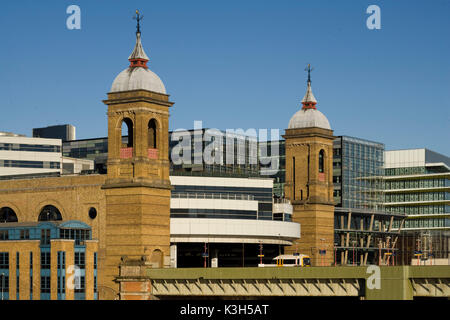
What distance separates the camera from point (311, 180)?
16562cm

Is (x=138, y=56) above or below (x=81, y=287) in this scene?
above

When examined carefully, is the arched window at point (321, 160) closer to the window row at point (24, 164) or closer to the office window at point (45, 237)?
the office window at point (45, 237)

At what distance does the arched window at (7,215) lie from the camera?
144 metres

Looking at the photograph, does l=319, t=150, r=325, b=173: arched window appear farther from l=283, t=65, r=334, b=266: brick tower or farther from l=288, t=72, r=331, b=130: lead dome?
l=288, t=72, r=331, b=130: lead dome

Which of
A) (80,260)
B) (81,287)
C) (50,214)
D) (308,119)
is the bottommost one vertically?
(81,287)

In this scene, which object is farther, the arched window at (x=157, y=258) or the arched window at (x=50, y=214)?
the arched window at (x=50, y=214)

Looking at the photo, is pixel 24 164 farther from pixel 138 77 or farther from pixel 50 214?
pixel 138 77

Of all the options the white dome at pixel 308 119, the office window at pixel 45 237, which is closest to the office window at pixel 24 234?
the office window at pixel 45 237

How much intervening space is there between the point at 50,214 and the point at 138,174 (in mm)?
16980

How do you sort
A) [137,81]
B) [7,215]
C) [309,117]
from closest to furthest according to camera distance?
[137,81], [7,215], [309,117]

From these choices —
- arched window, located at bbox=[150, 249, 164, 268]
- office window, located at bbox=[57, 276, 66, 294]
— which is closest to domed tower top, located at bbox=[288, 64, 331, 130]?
arched window, located at bbox=[150, 249, 164, 268]

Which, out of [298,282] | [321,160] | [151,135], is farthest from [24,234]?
[321,160]

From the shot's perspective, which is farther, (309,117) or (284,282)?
(309,117)
